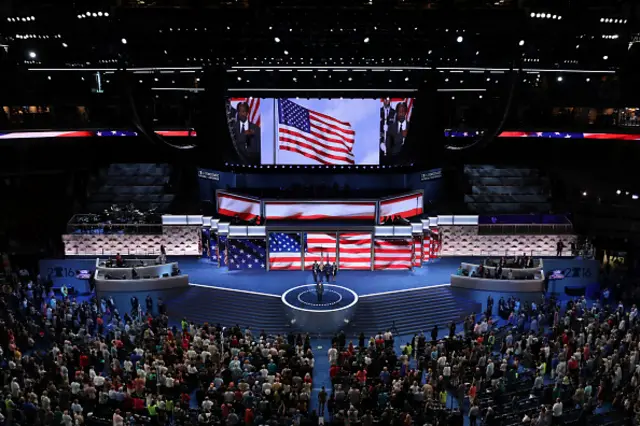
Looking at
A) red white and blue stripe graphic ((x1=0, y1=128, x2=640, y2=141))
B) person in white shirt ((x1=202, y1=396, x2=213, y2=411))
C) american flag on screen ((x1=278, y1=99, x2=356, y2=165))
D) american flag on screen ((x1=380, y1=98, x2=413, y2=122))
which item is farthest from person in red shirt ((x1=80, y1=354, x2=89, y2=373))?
american flag on screen ((x1=380, y1=98, x2=413, y2=122))

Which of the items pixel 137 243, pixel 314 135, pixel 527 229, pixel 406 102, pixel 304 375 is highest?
pixel 406 102

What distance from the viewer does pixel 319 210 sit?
31000 millimetres

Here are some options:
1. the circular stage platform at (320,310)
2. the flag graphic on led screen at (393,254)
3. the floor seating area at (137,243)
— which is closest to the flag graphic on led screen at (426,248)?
the flag graphic on led screen at (393,254)

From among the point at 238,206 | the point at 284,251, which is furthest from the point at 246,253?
the point at 238,206

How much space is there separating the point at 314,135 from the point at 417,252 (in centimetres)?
894

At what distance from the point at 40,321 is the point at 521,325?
67.9 ft

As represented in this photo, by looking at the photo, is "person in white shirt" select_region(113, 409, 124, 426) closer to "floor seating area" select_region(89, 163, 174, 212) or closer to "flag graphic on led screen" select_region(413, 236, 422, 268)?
"flag graphic on led screen" select_region(413, 236, 422, 268)

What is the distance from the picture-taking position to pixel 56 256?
31.2 metres

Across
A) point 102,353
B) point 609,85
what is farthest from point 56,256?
point 609,85

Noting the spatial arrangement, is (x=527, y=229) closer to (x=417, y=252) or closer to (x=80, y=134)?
(x=417, y=252)

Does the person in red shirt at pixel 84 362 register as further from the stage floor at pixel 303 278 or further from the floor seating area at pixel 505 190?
the floor seating area at pixel 505 190

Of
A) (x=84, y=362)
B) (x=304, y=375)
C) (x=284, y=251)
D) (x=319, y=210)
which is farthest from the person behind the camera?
(x=319, y=210)

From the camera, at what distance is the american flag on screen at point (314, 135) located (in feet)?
103

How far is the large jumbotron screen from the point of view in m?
31.5
